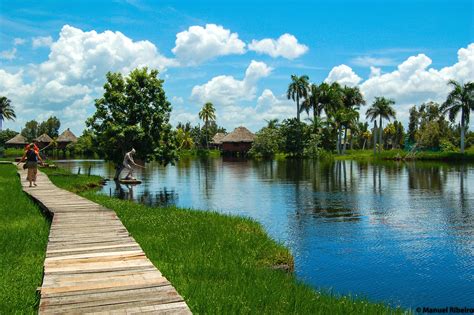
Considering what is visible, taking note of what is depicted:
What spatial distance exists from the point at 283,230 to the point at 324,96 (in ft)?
268

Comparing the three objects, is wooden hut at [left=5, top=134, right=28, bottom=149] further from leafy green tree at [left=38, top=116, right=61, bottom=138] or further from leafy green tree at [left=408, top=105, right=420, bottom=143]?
leafy green tree at [left=408, top=105, right=420, bottom=143]

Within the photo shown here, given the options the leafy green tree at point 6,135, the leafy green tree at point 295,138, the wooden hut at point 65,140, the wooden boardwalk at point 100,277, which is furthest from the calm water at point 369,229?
the leafy green tree at point 6,135

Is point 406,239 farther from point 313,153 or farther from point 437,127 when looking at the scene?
point 437,127

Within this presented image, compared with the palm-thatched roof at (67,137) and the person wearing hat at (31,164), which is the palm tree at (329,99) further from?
the person wearing hat at (31,164)

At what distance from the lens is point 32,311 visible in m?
7.07

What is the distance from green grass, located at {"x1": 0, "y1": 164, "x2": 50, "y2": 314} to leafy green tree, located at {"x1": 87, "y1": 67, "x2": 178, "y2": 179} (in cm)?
1853

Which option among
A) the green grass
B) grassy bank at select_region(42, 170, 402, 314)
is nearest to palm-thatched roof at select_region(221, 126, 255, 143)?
the green grass

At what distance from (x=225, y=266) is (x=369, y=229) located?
959 cm

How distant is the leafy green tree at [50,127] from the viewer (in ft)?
493

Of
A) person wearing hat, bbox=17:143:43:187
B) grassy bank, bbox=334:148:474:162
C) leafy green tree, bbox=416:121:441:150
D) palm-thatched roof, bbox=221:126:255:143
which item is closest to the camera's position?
person wearing hat, bbox=17:143:43:187

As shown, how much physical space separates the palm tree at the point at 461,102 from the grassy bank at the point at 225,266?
70757mm

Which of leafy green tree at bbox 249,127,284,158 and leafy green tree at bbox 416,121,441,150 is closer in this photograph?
leafy green tree at bbox 416,121,441,150

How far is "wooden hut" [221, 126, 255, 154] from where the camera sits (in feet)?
371

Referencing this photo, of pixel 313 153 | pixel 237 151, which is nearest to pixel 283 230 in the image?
pixel 313 153
